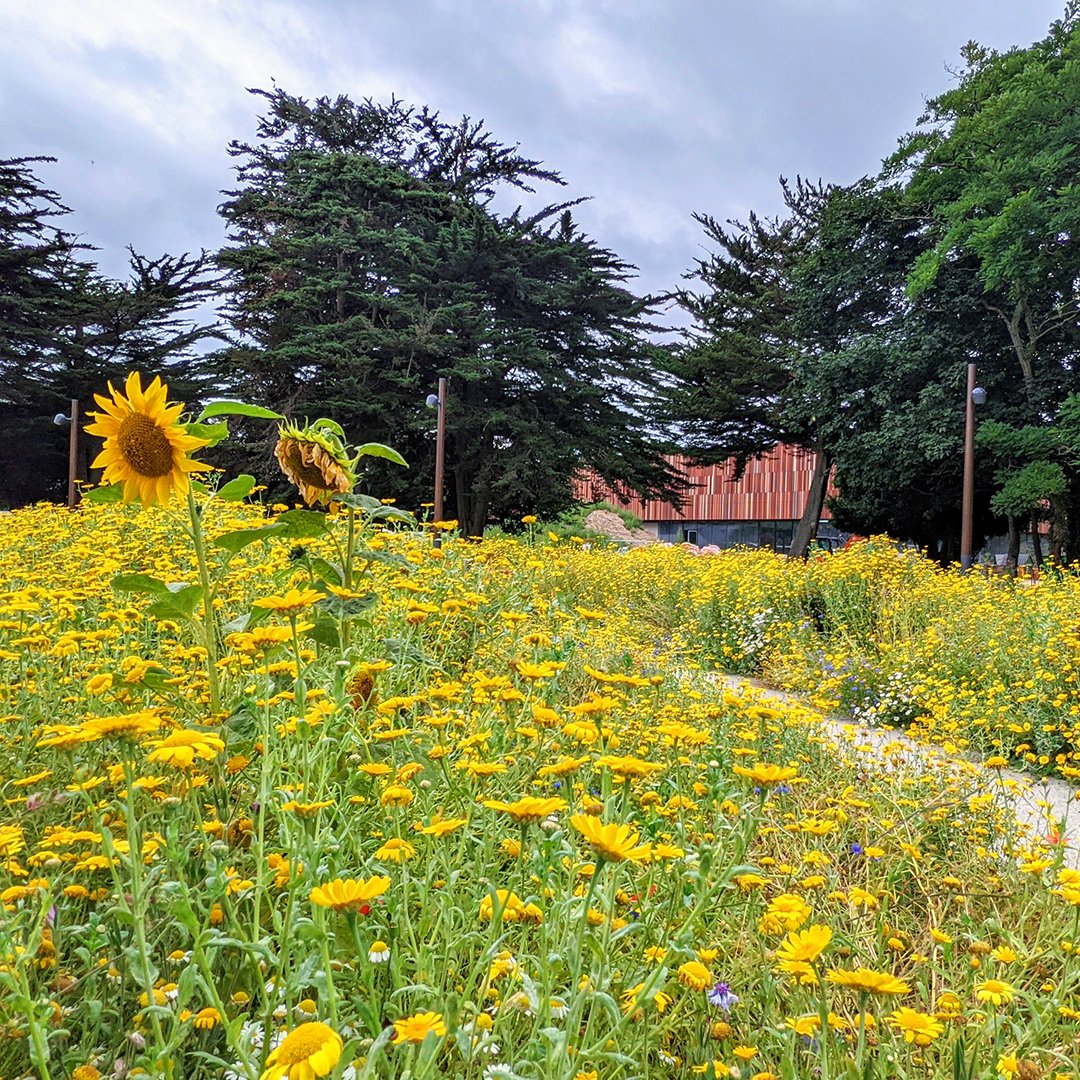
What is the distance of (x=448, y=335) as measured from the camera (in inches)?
674

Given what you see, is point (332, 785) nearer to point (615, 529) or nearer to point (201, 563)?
point (201, 563)

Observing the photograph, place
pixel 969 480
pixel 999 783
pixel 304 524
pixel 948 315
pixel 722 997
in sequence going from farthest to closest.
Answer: pixel 948 315 → pixel 969 480 → pixel 999 783 → pixel 304 524 → pixel 722 997

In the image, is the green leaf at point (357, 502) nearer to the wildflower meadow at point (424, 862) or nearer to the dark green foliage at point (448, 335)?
the wildflower meadow at point (424, 862)

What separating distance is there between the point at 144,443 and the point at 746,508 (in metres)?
33.4

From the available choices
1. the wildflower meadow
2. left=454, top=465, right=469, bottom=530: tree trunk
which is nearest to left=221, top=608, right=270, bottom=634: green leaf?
the wildflower meadow

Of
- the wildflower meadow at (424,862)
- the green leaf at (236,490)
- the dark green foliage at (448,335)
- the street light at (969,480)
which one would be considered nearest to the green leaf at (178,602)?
the wildflower meadow at (424,862)

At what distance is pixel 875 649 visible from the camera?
5.99 m

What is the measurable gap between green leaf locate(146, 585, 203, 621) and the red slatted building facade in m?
28.5

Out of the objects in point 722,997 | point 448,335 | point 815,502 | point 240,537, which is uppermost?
point 448,335

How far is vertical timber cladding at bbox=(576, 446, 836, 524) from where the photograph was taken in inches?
1242

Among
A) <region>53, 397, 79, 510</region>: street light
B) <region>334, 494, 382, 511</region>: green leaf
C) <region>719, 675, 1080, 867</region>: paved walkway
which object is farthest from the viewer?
<region>53, 397, 79, 510</region>: street light

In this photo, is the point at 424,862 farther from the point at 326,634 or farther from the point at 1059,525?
the point at 1059,525

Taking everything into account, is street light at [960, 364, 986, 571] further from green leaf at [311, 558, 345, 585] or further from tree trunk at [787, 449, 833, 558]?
green leaf at [311, 558, 345, 585]

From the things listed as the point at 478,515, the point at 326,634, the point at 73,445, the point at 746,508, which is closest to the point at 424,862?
the point at 326,634
